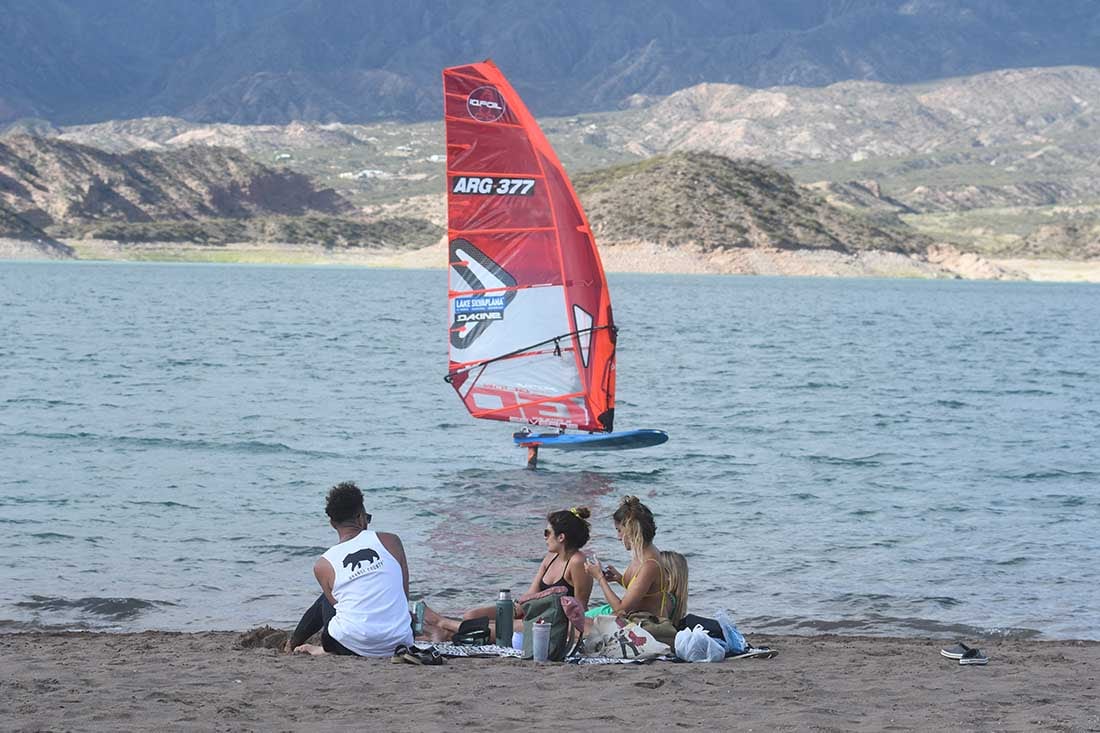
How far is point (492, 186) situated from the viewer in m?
25.8

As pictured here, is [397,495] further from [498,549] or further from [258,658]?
[258,658]

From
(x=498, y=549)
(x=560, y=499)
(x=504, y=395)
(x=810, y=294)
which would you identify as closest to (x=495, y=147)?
(x=504, y=395)

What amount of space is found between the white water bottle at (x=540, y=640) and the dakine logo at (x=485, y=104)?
47.6 ft

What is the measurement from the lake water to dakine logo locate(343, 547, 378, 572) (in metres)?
3.49

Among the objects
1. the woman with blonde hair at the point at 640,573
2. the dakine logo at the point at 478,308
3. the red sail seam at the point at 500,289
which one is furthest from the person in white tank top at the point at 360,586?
the dakine logo at the point at 478,308

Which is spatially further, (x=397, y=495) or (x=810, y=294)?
(x=810, y=294)

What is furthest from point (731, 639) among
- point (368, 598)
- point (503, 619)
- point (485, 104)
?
point (485, 104)

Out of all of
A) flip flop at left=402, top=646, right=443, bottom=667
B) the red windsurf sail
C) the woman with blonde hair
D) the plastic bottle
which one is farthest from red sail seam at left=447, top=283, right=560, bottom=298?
flip flop at left=402, top=646, right=443, bottom=667

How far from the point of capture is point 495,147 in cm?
2572

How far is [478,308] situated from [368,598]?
14.4m

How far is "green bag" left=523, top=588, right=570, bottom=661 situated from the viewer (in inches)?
497

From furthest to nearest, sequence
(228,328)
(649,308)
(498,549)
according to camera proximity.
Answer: (649,308)
(228,328)
(498,549)

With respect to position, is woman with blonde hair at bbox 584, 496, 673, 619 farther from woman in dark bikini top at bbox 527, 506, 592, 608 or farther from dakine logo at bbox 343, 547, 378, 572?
dakine logo at bbox 343, 547, 378, 572

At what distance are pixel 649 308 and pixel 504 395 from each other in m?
77.9
